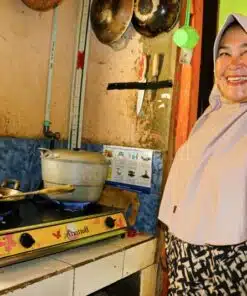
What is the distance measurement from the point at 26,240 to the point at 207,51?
1032 mm

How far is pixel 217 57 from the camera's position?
1.13m

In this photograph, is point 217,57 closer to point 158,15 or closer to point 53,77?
point 158,15

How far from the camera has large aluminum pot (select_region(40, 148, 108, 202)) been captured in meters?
1.27

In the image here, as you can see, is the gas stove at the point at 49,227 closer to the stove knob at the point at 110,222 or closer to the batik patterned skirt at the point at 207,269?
the stove knob at the point at 110,222

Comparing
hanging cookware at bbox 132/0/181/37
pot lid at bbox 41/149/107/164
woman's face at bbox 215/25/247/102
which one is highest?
hanging cookware at bbox 132/0/181/37

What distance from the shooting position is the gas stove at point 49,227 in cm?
95

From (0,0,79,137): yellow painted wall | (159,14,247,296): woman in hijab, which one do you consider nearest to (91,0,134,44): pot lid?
(0,0,79,137): yellow painted wall

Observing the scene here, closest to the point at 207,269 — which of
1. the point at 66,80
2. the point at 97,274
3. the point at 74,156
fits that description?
A: the point at 97,274

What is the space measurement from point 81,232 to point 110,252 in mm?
131

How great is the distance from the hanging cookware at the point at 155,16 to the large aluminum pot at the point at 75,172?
0.62 meters

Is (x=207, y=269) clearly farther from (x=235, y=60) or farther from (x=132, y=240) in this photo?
(x=235, y=60)

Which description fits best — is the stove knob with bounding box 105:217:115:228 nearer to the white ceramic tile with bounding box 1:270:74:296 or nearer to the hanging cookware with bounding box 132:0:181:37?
the white ceramic tile with bounding box 1:270:74:296

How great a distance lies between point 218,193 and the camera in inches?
37.4

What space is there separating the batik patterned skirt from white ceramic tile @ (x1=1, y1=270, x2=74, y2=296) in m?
0.34
